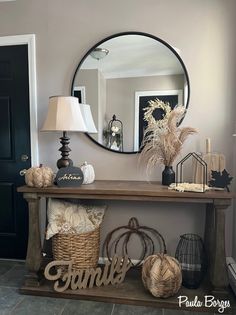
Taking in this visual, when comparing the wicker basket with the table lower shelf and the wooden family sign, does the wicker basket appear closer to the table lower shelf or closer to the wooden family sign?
the wooden family sign

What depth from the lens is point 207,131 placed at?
7.75 feet

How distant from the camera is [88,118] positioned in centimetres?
247

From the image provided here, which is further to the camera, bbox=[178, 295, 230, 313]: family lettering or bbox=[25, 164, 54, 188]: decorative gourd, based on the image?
bbox=[25, 164, 54, 188]: decorative gourd

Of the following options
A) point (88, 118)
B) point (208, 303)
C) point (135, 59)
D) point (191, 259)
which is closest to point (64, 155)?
point (88, 118)

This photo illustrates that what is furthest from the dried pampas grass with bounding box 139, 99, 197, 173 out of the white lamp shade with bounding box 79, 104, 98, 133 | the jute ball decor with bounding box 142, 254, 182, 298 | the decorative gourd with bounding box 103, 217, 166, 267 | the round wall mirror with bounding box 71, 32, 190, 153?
the jute ball decor with bounding box 142, 254, 182, 298

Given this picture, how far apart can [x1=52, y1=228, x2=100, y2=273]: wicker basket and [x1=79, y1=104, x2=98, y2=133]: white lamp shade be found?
87cm

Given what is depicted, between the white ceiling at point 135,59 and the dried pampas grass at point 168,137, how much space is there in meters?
0.38

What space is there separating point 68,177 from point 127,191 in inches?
18.8

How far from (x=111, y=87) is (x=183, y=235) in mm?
1405

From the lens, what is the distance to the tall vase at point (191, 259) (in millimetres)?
2133

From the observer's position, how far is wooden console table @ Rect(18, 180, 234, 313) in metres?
1.93

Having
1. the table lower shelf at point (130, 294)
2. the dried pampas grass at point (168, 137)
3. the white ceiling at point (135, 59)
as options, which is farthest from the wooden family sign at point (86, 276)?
the white ceiling at point (135, 59)

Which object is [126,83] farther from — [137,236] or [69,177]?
[137,236]

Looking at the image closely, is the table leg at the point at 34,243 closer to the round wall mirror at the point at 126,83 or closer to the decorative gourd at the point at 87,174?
the decorative gourd at the point at 87,174
